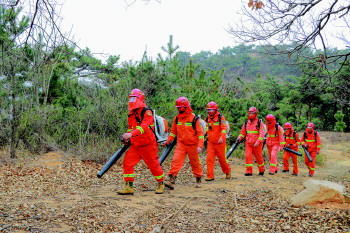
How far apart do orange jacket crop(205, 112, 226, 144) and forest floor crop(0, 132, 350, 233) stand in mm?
1250

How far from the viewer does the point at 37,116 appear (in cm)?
1175

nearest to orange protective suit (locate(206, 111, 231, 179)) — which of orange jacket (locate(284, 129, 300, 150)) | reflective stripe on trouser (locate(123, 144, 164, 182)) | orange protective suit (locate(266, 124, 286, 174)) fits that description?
orange protective suit (locate(266, 124, 286, 174))

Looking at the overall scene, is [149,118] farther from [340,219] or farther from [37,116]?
[37,116]

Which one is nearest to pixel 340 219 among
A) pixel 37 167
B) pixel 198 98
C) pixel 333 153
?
pixel 37 167

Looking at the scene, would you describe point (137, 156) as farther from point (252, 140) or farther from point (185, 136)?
point (252, 140)

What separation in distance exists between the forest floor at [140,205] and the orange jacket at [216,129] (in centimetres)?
125

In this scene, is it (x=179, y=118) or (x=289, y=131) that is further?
(x=289, y=131)

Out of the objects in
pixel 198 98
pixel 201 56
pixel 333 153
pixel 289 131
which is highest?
pixel 201 56

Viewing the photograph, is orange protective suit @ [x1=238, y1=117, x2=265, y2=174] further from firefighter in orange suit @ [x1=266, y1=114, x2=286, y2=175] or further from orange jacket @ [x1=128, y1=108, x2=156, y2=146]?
orange jacket @ [x1=128, y1=108, x2=156, y2=146]

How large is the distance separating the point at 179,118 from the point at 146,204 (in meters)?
2.91

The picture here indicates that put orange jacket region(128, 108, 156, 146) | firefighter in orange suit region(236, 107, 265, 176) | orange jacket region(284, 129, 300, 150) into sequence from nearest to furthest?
orange jacket region(128, 108, 156, 146) < firefighter in orange suit region(236, 107, 265, 176) < orange jacket region(284, 129, 300, 150)

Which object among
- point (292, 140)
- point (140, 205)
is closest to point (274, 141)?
point (292, 140)

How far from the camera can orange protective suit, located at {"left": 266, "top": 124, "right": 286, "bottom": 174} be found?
1265 cm

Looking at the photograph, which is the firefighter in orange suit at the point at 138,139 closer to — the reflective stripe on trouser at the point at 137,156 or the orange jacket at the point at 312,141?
the reflective stripe on trouser at the point at 137,156
